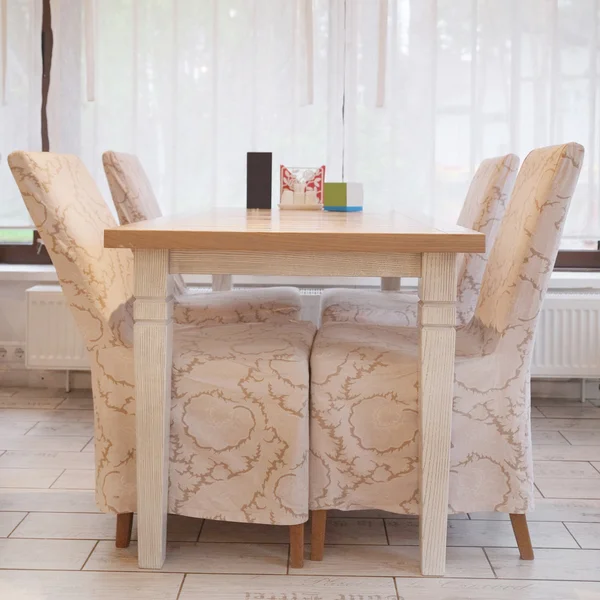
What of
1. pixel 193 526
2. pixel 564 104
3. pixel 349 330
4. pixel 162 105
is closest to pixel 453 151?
pixel 564 104

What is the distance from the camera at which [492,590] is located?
170cm

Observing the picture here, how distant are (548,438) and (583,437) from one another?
Answer: 0.12m

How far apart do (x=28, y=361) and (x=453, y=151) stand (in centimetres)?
188

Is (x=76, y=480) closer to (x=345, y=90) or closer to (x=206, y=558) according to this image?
(x=206, y=558)

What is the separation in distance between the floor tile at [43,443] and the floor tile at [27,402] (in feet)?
1.36

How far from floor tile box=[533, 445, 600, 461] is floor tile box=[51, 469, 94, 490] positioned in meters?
1.35

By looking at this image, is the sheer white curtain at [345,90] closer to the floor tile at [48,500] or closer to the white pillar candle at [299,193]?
the white pillar candle at [299,193]

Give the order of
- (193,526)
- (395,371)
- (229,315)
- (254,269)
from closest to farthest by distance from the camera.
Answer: (254,269)
(395,371)
(193,526)
(229,315)

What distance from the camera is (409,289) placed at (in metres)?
3.37

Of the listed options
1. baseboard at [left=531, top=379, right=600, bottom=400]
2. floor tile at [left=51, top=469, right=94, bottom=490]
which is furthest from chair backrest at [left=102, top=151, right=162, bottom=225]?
baseboard at [left=531, top=379, right=600, bottom=400]

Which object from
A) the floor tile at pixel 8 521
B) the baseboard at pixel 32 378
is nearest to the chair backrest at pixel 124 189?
the floor tile at pixel 8 521

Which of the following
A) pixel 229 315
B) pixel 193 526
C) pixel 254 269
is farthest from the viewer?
pixel 229 315

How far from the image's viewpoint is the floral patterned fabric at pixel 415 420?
69.5 inches

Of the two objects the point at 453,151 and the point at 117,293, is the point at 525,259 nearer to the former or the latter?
the point at 117,293
